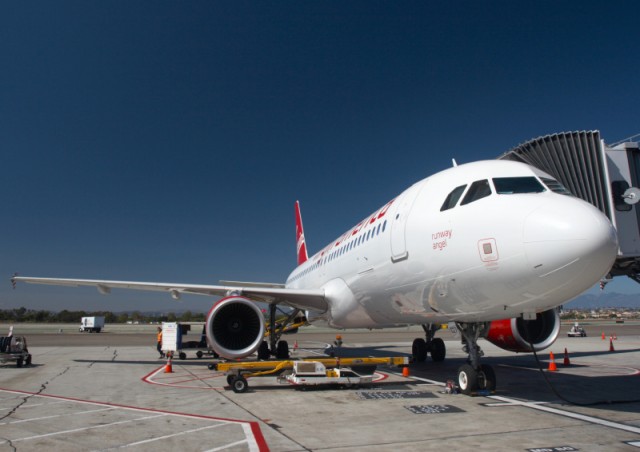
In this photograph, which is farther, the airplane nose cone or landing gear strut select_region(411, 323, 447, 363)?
landing gear strut select_region(411, 323, 447, 363)

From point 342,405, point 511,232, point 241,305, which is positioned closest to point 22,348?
point 241,305

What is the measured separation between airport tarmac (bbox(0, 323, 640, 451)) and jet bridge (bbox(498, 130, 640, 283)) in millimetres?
6159

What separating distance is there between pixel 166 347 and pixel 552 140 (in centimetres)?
1600

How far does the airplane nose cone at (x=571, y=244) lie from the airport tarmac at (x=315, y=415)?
1.92 m

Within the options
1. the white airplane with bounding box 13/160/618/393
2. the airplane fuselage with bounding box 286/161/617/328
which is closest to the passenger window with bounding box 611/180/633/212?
the white airplane with bounding box 13/160/618/393

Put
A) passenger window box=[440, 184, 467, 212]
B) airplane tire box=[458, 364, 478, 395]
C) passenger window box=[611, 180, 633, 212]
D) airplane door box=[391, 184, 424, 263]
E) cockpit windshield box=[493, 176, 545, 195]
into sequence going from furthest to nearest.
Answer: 1. passenger window box=[611, 180, 633, 212]
2. airplane door box=[391, 184, 424, 263]
3. airplane tire box=[458, 364, 478, 395]
4. passenger window box=[440, 184, 467, 212]
5. cockpit windshield box=[493, 176, 545, 195]

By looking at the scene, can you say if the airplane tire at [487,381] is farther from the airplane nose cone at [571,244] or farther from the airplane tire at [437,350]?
the airplane tire at [437,350]

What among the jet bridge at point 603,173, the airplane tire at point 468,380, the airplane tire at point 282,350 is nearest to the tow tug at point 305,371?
the airplane tire at point 468,380

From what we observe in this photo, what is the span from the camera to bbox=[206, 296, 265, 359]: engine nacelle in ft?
36.6

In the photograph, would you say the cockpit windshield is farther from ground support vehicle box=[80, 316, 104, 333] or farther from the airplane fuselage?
ground support vehicle box=[80, 316, 104, 333]

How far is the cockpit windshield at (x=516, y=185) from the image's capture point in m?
6.88

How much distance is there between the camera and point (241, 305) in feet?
38.4

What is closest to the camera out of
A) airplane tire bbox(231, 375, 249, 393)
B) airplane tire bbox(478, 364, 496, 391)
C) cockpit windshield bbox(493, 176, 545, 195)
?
cockpit windshield bbox(493, 176, 545, 195)

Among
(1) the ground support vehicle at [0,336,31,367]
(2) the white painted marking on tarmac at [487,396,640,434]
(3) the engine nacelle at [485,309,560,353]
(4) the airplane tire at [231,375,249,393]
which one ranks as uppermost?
(3) the engine nacelle at [485,309,560,353]
